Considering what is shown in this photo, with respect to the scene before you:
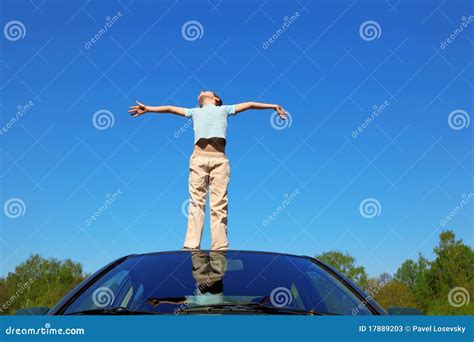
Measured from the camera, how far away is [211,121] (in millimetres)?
7676

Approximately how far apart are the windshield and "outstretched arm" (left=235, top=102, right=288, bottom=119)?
137 inches

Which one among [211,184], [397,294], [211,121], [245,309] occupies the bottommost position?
[245,309]

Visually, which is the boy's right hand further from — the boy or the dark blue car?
the dark blue car

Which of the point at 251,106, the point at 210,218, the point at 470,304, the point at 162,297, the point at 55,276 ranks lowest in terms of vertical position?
the point at 162,297

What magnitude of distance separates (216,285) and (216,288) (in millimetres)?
29

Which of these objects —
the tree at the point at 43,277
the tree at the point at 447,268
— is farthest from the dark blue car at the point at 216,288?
the tree at the point at 447,268

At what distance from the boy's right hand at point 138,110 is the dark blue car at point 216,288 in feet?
13.0

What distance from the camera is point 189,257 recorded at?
3641 millimetres

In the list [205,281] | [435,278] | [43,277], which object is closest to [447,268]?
[435,278]

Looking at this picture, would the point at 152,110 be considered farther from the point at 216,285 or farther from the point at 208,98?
the point at 216,285
